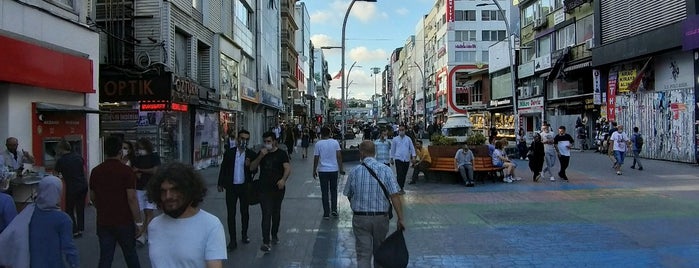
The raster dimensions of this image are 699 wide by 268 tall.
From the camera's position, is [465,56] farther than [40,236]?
Yes

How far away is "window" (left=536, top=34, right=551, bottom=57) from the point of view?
39188 mm

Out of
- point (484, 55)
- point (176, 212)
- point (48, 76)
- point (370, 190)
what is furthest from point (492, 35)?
point (176, 212)

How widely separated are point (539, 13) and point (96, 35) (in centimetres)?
3342

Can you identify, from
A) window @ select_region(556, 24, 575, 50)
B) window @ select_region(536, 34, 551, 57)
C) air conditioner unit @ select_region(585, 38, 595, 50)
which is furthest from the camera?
window @ select_region(536, 34, 551, 57)

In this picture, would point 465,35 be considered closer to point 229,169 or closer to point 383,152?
point 383,152

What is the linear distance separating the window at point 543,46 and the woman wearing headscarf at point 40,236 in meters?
38.0

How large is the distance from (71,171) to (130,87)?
8997 mm

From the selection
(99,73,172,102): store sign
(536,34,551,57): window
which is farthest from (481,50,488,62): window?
(99,73,172,102): store sign

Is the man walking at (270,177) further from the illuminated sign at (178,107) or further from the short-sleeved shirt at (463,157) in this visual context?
the illuminated sign at (178,107)

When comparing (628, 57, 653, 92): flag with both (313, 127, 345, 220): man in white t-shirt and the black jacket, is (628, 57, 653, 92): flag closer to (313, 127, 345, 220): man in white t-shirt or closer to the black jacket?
(313, 127, 345, 220): man in white t-shirt

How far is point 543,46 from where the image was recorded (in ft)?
132

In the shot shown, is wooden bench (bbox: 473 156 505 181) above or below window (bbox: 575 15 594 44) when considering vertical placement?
below

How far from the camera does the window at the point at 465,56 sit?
7200cm

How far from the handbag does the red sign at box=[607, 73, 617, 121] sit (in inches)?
992
